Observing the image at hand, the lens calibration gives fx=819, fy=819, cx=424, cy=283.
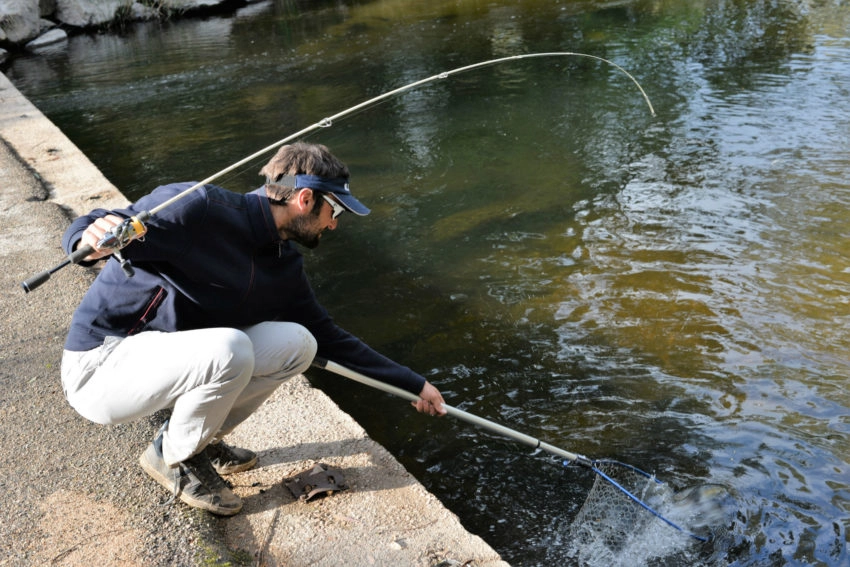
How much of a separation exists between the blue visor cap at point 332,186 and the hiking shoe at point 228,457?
1.05 metres

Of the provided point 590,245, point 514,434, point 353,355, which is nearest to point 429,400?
A: point 353,355

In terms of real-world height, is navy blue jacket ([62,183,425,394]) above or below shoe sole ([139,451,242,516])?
above

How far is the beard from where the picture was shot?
2.81m

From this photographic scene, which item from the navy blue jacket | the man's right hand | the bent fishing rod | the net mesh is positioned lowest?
the net mesh

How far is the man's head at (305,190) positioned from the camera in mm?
2767

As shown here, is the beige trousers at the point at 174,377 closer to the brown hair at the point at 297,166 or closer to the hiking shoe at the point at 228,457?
the hiking shoe at the point at 228,457

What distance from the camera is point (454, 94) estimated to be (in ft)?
32.6

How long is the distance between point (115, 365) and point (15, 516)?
705 mm

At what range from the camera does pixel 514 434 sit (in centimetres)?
344

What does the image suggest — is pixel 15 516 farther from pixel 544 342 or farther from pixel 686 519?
pixel 544 342

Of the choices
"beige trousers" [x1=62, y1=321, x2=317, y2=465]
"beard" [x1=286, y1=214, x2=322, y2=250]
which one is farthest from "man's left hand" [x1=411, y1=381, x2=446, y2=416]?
"beard" [x1=286, y1=214, x2=322, y2=250]

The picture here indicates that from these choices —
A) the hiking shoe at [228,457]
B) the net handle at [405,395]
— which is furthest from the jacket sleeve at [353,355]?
the hiking shoe at [228,457]

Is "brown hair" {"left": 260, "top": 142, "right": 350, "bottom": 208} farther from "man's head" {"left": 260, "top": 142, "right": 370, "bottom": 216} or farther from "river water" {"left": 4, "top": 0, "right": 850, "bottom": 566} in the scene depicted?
"river water" {"left": 4, "top": 0, "right": 850, "bottom": 566}

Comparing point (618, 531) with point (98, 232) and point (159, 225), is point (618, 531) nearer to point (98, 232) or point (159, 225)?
A: point (159, 225)
